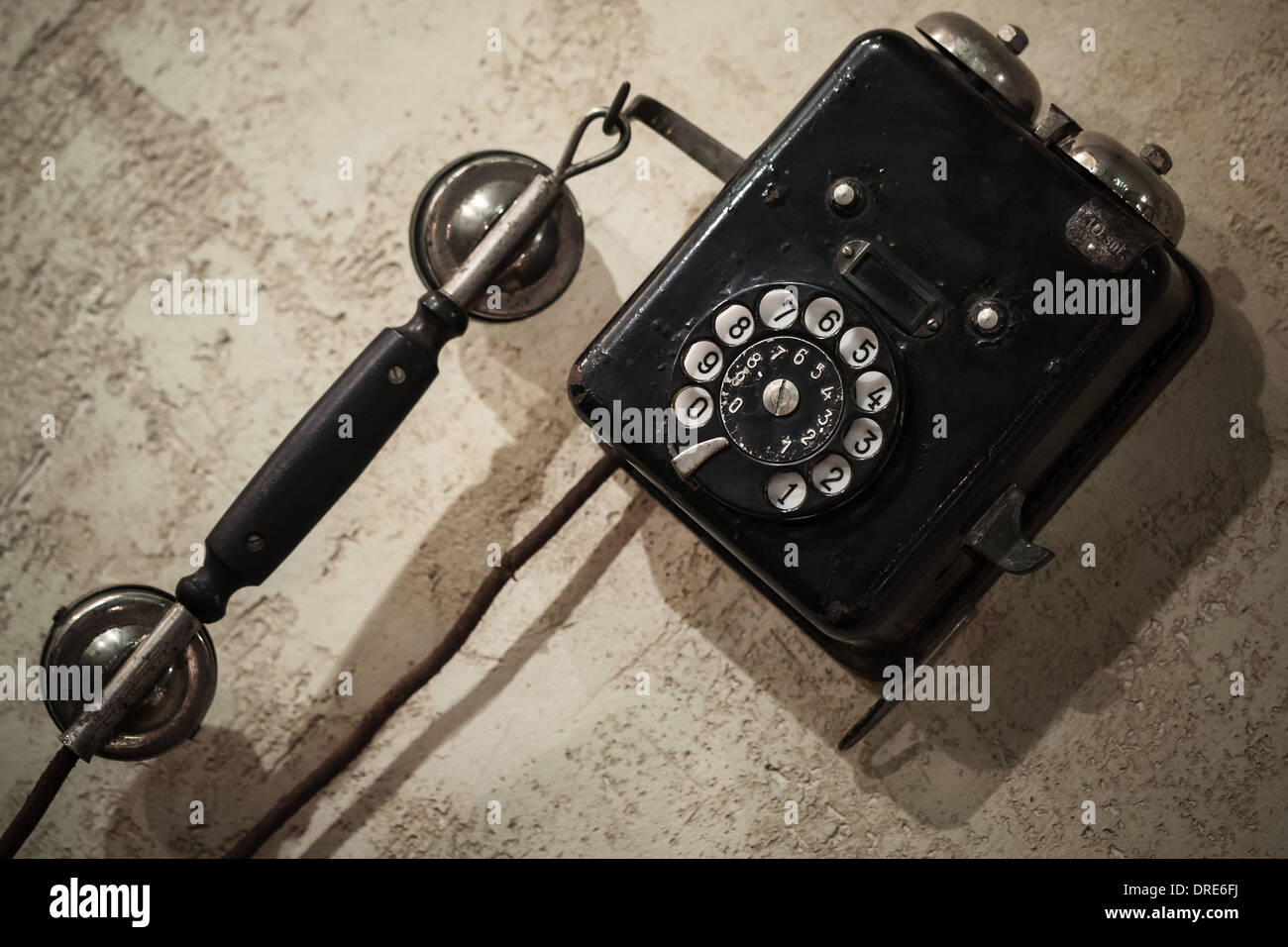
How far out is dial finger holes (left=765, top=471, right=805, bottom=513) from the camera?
2.36ft

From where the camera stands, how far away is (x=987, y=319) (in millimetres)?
690

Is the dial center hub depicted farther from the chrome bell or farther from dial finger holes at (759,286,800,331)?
the chrome bell

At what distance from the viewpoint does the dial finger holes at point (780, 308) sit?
0.72 meters

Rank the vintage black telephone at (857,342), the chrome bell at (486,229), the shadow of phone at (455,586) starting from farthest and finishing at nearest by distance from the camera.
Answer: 1. the shadow of phone at (455,586)
2. the chrome bell at (486,229)
3. the vintage black telephone at (857,342)

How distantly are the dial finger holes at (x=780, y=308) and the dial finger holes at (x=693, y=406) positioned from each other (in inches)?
2.9

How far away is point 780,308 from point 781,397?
68 mm

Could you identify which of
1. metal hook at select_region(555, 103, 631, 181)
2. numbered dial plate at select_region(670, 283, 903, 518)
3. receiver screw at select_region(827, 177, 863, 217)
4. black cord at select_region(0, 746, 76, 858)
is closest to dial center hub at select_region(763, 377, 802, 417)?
numbered dial plate at select_region(670, 283, 903, 518)

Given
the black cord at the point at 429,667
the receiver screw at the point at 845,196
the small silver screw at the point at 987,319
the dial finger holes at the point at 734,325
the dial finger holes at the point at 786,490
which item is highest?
the receiver screw at the point at 845,196

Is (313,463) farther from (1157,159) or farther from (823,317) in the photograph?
(1157,159)

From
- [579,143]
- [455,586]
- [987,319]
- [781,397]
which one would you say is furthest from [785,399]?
[455,586]

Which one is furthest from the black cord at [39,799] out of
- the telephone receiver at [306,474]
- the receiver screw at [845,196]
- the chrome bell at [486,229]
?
the receiver screw at [845,196]

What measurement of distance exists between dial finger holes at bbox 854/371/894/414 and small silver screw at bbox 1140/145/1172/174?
270 millimetres

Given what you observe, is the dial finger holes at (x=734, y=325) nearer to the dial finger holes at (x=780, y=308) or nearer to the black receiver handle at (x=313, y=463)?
the dial finger holes at (x=780, y=308)
